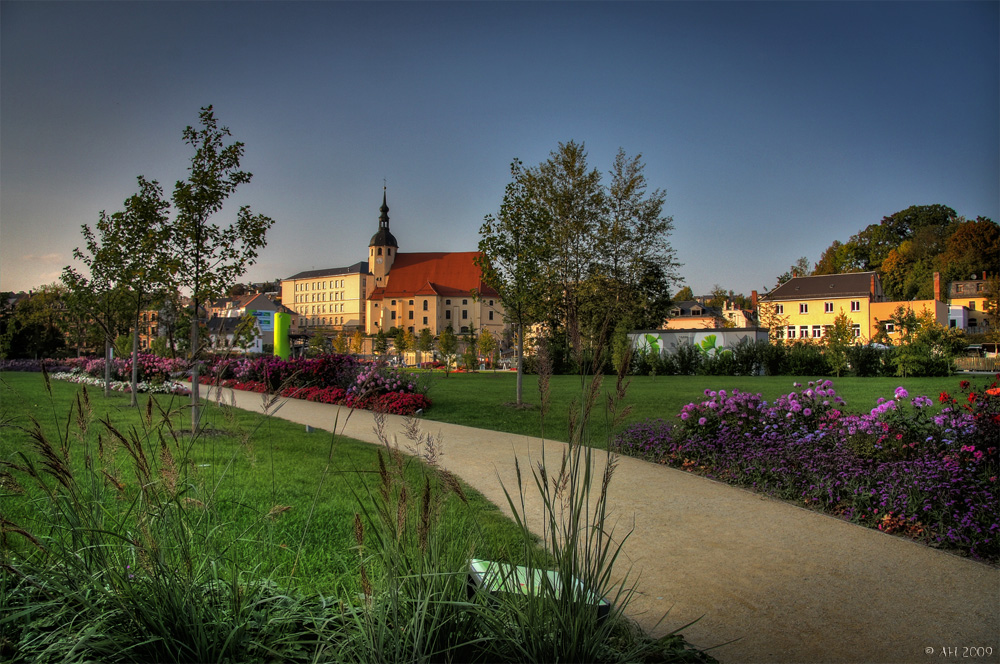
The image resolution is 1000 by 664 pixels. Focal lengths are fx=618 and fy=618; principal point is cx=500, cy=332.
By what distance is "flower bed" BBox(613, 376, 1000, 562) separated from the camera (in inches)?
172

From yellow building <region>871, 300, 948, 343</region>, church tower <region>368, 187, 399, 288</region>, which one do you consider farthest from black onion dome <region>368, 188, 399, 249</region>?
yellow building <region>871, 300, 948, 343</region>

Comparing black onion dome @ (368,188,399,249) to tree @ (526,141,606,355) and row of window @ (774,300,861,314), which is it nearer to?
row of window @ (774,300,861,314)

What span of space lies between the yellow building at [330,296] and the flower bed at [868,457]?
105538 mm

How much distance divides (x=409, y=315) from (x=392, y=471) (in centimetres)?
9670

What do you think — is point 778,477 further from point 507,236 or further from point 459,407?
point 507,236

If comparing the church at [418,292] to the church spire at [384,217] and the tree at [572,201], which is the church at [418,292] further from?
the tree at [572,201]

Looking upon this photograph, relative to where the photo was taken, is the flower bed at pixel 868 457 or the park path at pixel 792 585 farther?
the flower bed at pixel 868 457

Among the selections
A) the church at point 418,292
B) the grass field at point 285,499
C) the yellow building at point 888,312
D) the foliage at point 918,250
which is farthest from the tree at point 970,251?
the grass field at point 285,499

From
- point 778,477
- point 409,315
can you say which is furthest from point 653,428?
point 409,315

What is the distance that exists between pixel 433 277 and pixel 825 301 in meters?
57.9

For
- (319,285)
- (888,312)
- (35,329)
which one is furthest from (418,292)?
(35,329)

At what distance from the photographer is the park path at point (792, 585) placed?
2.89 m

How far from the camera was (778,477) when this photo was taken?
5727mm

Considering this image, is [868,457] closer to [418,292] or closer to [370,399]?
[370,399]
